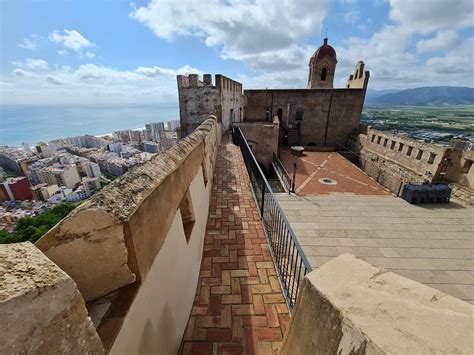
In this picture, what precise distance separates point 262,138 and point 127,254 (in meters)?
14.4

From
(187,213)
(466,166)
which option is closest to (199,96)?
(187,213)

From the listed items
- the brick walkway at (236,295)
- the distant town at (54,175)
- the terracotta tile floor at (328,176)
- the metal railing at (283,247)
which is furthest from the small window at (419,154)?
the distant town at (54,175)

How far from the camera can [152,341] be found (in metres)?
1.43

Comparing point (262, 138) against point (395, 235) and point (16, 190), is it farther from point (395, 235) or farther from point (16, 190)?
point (16, 190)

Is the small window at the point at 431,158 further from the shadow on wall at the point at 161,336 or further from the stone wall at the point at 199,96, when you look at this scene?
the shadow on wall at the point at 161,336

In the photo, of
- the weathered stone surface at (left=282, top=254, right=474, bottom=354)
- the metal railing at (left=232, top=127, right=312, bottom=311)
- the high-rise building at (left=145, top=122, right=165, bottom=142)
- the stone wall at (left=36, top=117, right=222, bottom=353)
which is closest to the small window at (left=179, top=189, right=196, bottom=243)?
the stone wall at (left=36, top=117, right=222, bottom=353)

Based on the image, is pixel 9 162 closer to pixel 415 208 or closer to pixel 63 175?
pixel 63 175

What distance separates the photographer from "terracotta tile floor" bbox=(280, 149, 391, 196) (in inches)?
438

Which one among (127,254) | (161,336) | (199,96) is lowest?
(161,336)

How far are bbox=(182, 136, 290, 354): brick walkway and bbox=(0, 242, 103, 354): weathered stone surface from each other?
1.82 meters

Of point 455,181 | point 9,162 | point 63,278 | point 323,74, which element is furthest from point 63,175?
point 455,181

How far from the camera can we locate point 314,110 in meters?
20.9

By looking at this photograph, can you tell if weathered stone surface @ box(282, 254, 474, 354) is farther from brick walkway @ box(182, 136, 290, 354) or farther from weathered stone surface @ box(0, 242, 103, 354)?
brick walkway @ box(182, 136, 290, 354)

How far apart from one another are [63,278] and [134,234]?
0.47 meters
